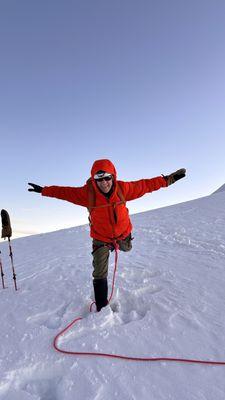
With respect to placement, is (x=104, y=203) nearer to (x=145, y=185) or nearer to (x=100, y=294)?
(x=145, y=185)

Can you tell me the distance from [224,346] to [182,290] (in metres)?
1.83

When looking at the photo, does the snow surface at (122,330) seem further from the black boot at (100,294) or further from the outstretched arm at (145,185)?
the outstretched arm at (145,185)

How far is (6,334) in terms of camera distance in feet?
15.6

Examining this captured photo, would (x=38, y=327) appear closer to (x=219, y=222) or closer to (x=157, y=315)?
(x=157, y=315)

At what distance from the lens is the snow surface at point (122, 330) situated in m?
3.53

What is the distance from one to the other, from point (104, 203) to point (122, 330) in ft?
6.07

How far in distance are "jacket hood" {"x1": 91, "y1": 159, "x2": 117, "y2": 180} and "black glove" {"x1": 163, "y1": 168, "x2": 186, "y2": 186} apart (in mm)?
1056

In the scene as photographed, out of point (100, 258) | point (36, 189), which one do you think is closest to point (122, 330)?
point (100, 258)

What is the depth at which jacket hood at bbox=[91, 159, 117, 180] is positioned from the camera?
5133mm

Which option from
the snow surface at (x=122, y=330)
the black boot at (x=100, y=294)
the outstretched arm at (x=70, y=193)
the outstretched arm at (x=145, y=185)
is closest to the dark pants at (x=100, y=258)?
the black boot at (x=100, y=294)

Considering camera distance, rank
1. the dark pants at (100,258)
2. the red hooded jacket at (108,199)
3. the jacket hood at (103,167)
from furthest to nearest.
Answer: the dark pants at (100,258), the red hooded jacket at (108,199), the jacket hood at (103,167)

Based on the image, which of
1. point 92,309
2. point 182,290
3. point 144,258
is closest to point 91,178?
point 92,309

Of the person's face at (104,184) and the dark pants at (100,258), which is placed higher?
the person's face at (104,184)

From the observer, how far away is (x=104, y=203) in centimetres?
527
